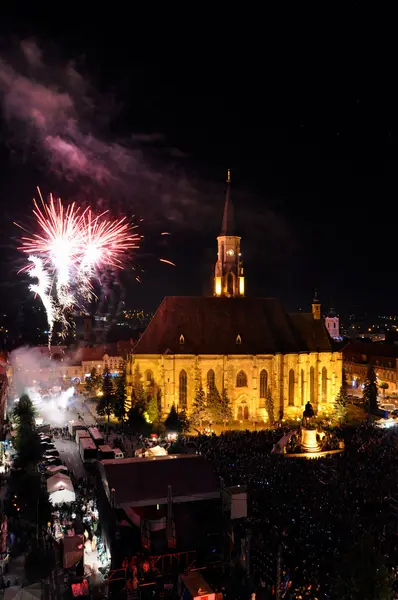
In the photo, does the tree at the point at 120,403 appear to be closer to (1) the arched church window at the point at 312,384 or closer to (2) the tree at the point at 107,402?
(2) the tree at the point at 107,402

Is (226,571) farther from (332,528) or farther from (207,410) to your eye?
(207,410)

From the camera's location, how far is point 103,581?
2152 cm

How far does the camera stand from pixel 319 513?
2431 cm

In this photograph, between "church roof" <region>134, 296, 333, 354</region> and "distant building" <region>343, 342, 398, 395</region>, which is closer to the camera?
"church roof" <region>134, 296, 333, 354</region>

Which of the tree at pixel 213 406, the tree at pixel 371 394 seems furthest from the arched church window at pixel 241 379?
the tree at pixel 371 394

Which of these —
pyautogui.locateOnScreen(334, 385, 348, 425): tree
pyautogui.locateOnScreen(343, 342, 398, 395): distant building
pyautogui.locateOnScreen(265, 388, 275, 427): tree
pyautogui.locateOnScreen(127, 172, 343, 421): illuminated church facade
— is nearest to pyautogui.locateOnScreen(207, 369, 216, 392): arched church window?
pyautogui.locateOnScreen(127, 172, 343, 421): illuminated church facade

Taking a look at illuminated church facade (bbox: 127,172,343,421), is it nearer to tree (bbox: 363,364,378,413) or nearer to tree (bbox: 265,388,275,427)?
tree (bbox: 265,388,275,427)

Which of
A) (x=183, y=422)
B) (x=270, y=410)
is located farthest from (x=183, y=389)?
(x=270, y=410)

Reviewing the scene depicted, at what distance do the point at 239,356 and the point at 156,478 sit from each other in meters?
28.6

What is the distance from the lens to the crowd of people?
61.4ft

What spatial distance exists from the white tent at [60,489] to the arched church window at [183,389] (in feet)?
82.2

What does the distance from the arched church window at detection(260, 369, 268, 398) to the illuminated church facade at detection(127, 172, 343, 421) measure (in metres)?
0.10

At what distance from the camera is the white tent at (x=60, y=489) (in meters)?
29.9

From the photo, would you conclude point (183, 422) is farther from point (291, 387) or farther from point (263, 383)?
point (291, 387)
